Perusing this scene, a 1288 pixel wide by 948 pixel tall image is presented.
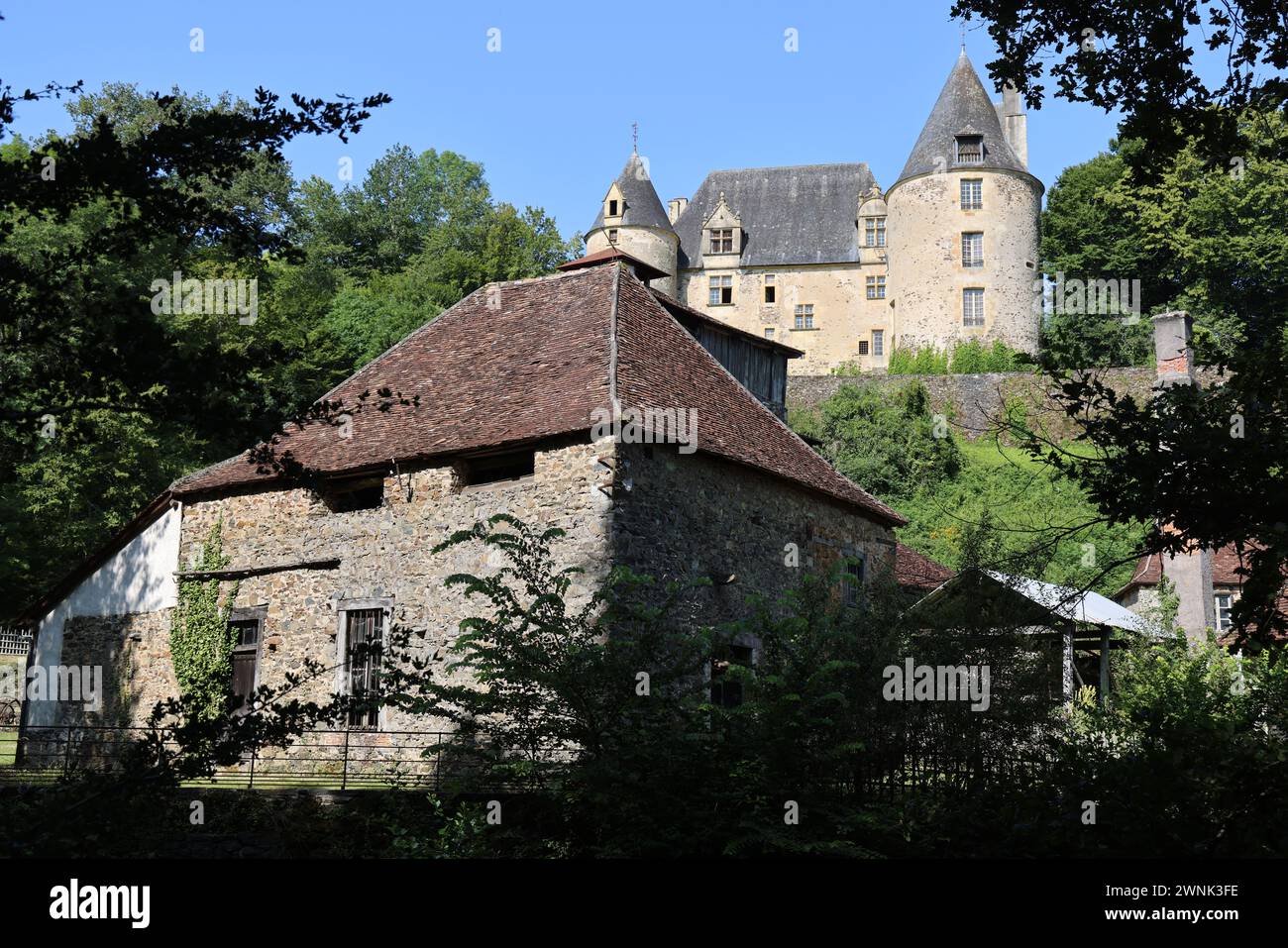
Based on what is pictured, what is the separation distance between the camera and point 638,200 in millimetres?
56594

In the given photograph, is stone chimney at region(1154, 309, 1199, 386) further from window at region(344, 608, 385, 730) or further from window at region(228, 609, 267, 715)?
window at region(228, 609, 267, 715)

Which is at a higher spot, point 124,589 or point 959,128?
point 959,128

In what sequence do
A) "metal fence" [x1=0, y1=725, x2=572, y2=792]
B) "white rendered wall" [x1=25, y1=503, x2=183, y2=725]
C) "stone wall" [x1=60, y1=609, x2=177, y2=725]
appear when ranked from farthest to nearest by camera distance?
"white rendered wall" [x1=25, y1=503, x2=183, y2=725], "stone wall" [x1=60, y1=609, x2=177, y2=725], "metal fence" [x1=0, y1=725, x2=572, y2=792]

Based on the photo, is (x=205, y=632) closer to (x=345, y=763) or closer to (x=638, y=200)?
(x=345, y=763)

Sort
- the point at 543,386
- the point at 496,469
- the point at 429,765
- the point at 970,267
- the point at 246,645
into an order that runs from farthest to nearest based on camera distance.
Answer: the point at 970,267 < the point at 246,645 < the point at 543,386 < the point at 496,469 < the point at 429,765

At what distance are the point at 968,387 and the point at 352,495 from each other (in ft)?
109

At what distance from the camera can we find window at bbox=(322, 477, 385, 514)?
1842cm

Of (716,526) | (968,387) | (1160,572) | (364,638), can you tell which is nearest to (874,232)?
(968,387)

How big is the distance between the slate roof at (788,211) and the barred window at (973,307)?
6.18 m

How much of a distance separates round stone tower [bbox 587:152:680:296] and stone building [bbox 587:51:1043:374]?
0.06 m

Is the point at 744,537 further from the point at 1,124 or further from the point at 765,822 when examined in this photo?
the point at 1,124

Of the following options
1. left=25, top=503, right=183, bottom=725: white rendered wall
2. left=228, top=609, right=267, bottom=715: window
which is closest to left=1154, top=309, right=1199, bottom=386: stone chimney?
left=228, top=609, right=267, bottom=715: window

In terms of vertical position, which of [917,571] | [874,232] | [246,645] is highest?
[874,232]
